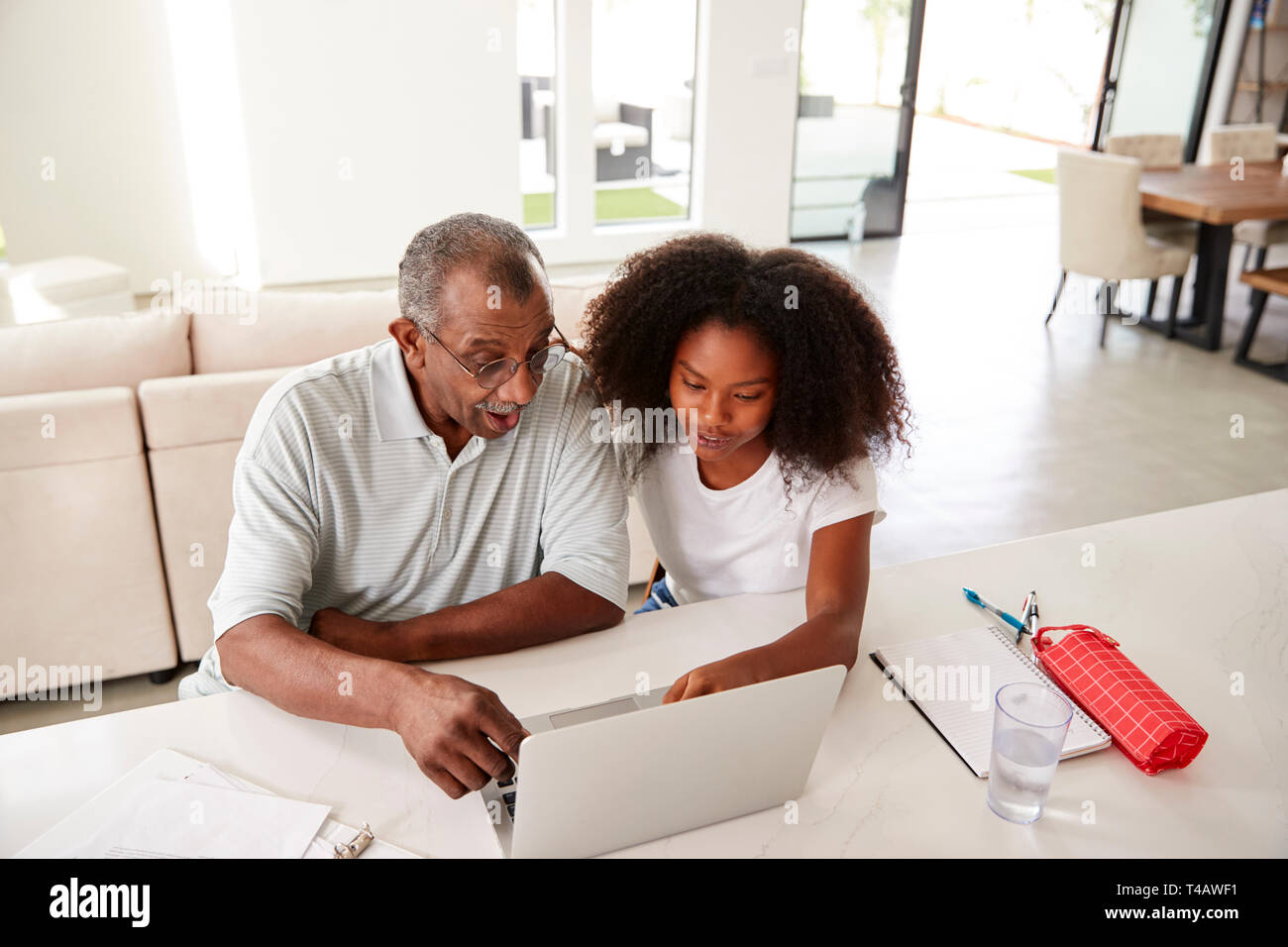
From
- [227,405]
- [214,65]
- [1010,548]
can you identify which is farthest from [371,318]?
[214,65]

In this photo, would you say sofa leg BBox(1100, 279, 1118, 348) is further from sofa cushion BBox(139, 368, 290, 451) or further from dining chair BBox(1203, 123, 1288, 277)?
sofa cushion BBox(139, 368, 290, 451)

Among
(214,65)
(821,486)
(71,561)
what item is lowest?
(71,561)

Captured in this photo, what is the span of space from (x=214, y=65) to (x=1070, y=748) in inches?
213

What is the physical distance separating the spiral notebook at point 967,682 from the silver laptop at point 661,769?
0.25 meters

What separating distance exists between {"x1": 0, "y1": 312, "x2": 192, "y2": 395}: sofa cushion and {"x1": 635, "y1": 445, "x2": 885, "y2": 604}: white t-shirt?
1.35 meters

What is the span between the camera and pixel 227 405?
226cm

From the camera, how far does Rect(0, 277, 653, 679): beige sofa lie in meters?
2.18

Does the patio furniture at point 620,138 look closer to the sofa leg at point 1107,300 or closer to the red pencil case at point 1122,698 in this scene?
the sofa leg at point 1107,300

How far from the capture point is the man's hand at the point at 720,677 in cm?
116

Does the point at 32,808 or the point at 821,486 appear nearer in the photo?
the point at 32,808

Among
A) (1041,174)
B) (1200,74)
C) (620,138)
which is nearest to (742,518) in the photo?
(620,138)

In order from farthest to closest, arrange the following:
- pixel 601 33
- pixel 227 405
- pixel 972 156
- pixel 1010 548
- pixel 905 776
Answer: pixel 972 156 < pixel 601 33 < pixel 227 405 < pixel 1010 548 < pixel 905 776

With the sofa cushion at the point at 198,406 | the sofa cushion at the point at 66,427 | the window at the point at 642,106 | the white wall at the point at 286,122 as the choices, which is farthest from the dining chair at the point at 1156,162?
the sofa cushion at the point at 66,427
